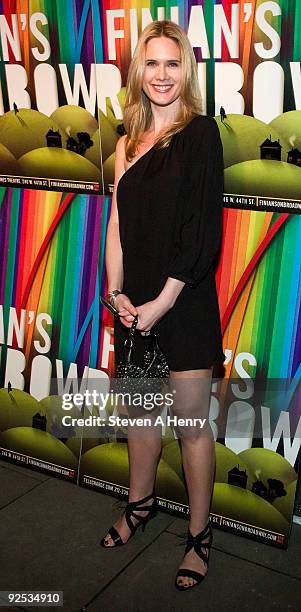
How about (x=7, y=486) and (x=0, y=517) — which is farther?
(x=7, y=486)

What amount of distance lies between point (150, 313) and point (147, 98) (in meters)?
0.65

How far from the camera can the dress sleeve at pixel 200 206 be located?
1750mm

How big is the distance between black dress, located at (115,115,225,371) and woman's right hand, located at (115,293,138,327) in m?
0.04

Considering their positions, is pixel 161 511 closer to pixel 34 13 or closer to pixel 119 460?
pixel 119 460

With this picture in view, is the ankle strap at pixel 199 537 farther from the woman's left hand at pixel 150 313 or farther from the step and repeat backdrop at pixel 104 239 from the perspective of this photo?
the woman's left hand at pixel 150 313

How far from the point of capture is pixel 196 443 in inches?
77.5

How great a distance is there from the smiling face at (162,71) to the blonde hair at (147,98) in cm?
1

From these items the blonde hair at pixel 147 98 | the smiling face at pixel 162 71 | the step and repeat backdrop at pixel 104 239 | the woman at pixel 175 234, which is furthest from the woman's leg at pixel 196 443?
the smiling face at pixel 162 71

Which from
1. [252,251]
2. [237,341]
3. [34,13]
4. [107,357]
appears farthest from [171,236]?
[34,13]

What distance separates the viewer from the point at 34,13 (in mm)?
2338

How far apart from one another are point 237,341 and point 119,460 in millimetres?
690

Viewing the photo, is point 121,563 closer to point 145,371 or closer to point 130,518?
point 130,518

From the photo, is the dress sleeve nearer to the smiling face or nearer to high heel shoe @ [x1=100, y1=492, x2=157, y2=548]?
the smiling face

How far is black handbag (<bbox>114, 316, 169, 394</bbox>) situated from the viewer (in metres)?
1.92
